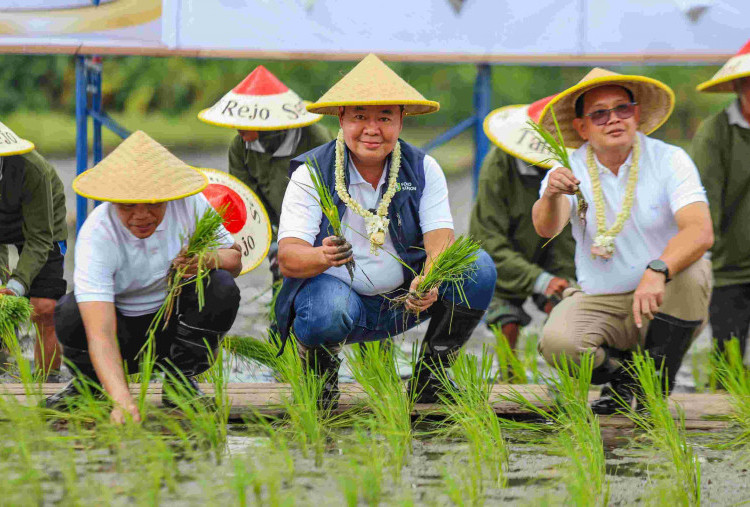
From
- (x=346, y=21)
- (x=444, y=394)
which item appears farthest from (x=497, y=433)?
(x=346, y=21)

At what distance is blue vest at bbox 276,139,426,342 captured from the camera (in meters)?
3.60

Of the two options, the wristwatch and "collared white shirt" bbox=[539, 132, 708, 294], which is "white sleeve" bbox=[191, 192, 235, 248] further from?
the wristwatch

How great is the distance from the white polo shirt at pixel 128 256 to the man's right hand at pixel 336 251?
415 mm

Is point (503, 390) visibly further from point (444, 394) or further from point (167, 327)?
point (167, 327)

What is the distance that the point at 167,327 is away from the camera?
3641mm

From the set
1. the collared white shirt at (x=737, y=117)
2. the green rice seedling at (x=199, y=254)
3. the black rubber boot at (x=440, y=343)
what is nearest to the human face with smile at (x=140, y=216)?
the green rice seedling at (x=199, y=254)

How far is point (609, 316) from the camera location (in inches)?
151

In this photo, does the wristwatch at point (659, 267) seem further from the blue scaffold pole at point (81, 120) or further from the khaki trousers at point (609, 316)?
the blue scaffold pole at point (81, 120)

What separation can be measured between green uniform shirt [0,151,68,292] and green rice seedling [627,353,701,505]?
7.44ft

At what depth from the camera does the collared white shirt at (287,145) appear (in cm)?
498

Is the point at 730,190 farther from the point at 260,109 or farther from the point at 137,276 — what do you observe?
the point at 137,276

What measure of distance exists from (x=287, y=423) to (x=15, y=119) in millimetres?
12260

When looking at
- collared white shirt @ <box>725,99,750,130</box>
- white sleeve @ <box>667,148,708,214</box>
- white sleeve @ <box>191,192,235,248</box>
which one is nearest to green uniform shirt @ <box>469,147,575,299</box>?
collared white shirt @ <box>725,99,750,130</box>

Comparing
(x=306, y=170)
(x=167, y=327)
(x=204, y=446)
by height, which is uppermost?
(x=306, y=170)
